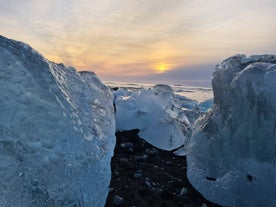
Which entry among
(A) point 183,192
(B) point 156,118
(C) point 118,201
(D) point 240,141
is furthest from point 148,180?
(B) point 156,118

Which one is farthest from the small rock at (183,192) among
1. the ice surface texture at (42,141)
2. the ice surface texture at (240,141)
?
the ice surface texture at (42,141)

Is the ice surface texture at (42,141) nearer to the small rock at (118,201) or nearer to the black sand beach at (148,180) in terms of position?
the small rock at (118,201)

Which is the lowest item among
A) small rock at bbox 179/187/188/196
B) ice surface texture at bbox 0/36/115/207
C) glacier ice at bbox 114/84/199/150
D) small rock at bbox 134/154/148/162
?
small rock at bbox 179/187/188/196

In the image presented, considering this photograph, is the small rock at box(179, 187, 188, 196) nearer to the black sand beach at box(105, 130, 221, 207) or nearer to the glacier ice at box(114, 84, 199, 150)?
the black sand beach at box(105, 130, 221, 207)

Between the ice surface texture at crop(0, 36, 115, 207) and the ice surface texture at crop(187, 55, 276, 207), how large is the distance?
4.49ft

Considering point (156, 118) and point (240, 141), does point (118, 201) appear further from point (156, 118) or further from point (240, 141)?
point (156, 118)

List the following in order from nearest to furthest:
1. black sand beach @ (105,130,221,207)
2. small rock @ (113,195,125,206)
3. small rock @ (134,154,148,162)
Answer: small rock @ (113,195,125,206) < black sand beach @ (105,130,221,207) < small rock @ (134,154,148,162)

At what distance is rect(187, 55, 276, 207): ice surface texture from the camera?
317cm

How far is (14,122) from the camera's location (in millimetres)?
2174

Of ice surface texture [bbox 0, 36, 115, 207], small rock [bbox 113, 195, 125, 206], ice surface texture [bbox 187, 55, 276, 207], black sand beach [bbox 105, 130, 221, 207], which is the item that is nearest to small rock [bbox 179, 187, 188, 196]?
black sand beach [bbox 105, 130, 221, 207]

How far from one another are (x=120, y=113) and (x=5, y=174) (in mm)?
3950

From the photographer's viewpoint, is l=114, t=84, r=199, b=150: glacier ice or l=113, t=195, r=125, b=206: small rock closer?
l=113, t=195, r=125, b=206: small rock

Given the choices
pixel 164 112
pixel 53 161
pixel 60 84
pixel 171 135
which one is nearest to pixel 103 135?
pixel 60 84

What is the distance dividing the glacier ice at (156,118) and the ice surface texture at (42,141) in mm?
2579
